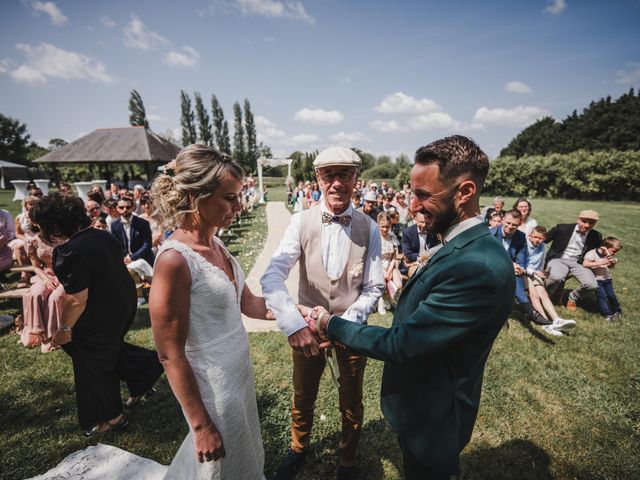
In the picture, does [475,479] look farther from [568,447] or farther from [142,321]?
[142,321]

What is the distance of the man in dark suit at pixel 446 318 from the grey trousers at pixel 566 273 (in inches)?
239

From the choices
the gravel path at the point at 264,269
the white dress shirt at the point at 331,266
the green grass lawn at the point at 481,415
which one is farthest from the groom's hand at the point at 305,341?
the gravel path at the point at 264,269

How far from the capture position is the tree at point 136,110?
175ft

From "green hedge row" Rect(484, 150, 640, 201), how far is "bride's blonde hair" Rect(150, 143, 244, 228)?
38558mm

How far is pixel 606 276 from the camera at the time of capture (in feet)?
19.7

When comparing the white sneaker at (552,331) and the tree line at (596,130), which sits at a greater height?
the tree line at (596,130)

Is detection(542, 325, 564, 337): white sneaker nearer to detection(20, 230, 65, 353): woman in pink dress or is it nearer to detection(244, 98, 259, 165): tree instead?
detection(20, 230, 65, 353): woman in pink dress

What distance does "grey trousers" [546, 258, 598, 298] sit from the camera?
6.07m

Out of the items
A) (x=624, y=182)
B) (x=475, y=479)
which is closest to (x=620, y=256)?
(x=475, y=479)

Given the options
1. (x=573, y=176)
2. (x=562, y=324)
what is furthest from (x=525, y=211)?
(x=573, y=176)

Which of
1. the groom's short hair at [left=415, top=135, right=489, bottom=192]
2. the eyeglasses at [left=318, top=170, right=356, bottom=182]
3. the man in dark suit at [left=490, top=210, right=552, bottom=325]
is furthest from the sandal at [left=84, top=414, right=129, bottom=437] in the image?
the man in dark suit at [left=490, top=210, right=552, bottom=325]

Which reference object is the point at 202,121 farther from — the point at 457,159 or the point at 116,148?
the point at 457,159

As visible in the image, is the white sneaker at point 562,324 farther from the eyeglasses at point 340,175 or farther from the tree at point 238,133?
the tree at point 238,133

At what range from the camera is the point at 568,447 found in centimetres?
316
